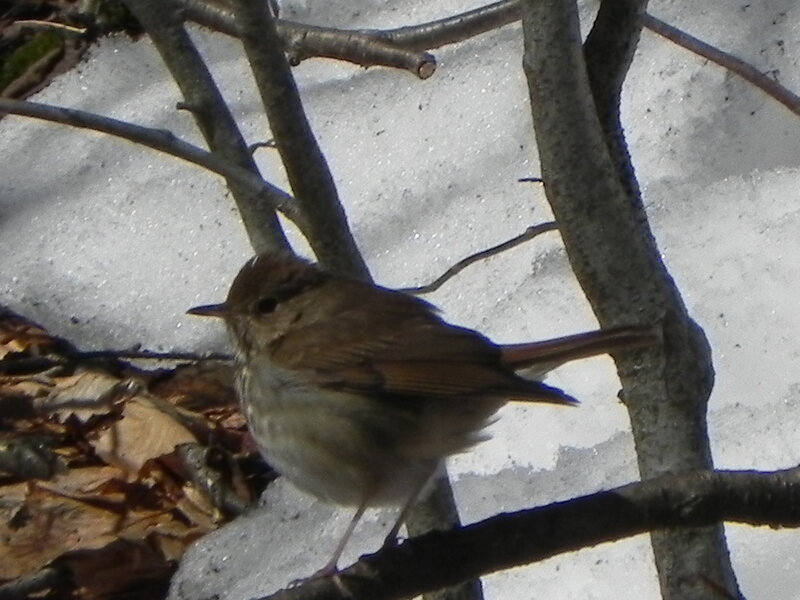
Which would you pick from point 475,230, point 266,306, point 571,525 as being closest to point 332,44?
point 266,306

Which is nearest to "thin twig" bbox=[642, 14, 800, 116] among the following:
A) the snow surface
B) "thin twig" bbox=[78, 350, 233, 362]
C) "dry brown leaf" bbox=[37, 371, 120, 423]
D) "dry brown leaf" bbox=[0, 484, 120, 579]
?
the snow surface

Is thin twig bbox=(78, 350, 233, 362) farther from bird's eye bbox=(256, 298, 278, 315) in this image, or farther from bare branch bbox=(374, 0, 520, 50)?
bare branch bbox=(374, 0, 520, 50)

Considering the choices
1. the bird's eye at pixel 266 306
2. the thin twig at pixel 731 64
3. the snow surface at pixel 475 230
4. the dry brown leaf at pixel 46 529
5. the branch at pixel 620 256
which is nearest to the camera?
the branch at pixel 620 256

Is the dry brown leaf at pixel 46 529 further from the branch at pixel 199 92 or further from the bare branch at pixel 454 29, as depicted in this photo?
the bare branch at pixel 454 29

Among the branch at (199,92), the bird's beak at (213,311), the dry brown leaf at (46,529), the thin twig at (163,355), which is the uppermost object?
the thin twig at (163,355)

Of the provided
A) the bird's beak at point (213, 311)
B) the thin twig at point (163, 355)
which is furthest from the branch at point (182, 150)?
the thin twig at point (163, 355)

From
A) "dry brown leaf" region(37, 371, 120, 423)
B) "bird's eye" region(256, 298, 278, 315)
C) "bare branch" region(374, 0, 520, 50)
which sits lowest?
"bird's eye" region(256, 298, 278, 315)

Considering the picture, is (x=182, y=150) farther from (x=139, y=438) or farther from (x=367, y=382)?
(x=139, y=438)
